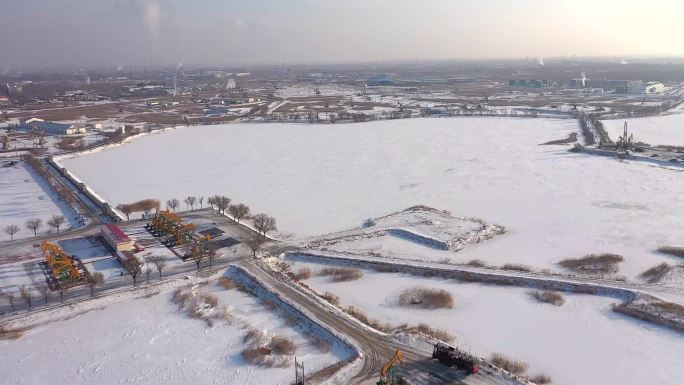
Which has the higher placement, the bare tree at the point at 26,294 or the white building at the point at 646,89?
the white building at the point at 646,89

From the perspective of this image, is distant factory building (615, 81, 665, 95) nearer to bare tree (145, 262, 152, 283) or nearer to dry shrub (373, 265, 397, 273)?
dry shrub (373, 265, 397, 273)

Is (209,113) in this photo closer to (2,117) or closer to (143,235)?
(2,117)

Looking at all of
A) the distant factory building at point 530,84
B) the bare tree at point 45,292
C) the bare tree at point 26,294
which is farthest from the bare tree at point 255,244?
the distant factory building at point 530,84

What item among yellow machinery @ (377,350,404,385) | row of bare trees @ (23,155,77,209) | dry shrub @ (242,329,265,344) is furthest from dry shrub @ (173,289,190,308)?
row of bare trees @ (23,155,77,209)

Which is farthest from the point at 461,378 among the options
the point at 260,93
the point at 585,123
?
the point at 260,93

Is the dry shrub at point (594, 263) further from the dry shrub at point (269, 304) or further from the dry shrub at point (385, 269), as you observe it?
the dry shrub at point (269, 304)

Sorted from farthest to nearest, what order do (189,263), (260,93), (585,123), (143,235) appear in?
(260,93), (585,123), (143,235), (189,263)
